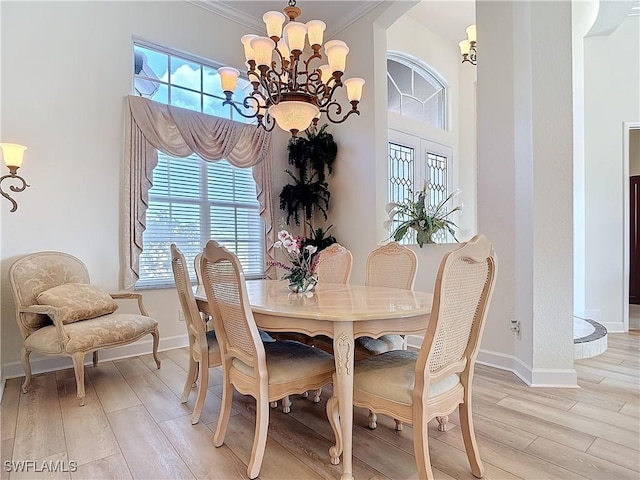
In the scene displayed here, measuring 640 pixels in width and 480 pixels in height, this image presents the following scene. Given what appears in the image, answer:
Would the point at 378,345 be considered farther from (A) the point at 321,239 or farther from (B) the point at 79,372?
(A) the point at 321,239

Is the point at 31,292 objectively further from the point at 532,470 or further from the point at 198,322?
the point at 532,470

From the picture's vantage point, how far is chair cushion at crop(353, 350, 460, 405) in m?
1.43

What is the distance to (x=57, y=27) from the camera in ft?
10.3

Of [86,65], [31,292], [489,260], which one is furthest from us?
[86,65]

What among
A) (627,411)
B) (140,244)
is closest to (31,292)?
(140,244)

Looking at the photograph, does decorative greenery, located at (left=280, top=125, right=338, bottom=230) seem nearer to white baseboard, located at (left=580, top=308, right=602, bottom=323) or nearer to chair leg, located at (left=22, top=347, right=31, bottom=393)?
chair leg, located at (left=22, top=347, right=31, bottom=393)

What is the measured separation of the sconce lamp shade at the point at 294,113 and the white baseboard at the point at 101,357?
258 cm

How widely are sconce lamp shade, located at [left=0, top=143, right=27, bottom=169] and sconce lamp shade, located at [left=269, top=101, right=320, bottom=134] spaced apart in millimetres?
1883

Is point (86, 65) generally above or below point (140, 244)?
above

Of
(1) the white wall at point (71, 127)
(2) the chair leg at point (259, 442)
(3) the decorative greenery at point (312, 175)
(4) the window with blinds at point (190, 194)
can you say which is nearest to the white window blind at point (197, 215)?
(4) the window with blinds at point (190, 194)

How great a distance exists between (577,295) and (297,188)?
3.71 metres

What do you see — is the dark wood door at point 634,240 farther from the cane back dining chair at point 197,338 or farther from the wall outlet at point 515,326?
the cane back dining chair at point 197,338

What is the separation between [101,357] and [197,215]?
65.1 inches

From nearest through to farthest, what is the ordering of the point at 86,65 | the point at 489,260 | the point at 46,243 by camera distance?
the point at 489,260, the point at 46,243, the point at 86,65
